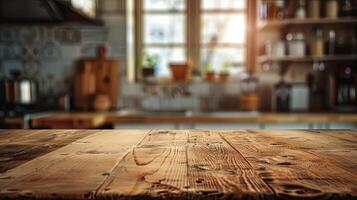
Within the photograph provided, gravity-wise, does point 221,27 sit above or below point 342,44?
above

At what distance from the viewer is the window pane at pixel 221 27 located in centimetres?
328

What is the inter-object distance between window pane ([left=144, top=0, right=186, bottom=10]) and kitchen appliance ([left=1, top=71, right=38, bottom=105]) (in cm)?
118

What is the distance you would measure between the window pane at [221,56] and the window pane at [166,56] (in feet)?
0.62

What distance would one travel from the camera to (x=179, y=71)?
3.10 m

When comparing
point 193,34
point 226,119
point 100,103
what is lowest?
point 226,119

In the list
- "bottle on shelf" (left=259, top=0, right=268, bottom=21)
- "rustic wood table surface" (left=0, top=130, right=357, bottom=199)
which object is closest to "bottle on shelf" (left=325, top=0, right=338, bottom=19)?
"bottle on shelf" (left=259, top=0, right=268, bottom=21)

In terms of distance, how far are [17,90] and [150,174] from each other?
2.39 metres

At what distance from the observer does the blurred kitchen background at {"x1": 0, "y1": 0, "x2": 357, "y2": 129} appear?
290 cm

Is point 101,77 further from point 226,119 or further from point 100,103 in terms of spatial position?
point 226,119

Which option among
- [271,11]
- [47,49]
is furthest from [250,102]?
[47,49]

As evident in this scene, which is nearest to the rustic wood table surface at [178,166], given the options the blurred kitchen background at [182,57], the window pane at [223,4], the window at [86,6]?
the blurred kitchen background at [182,57]

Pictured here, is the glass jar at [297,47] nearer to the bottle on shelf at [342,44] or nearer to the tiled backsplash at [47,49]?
the bottle on shelf at [342,44]

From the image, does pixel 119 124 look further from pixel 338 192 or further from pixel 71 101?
pixel 338 192

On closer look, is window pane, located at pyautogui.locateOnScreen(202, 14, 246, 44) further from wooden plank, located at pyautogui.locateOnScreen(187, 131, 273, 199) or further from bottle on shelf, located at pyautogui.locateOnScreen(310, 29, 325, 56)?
wooden plank, located at pyautogui.locateOnScreen(187, 131, 273, 199)
